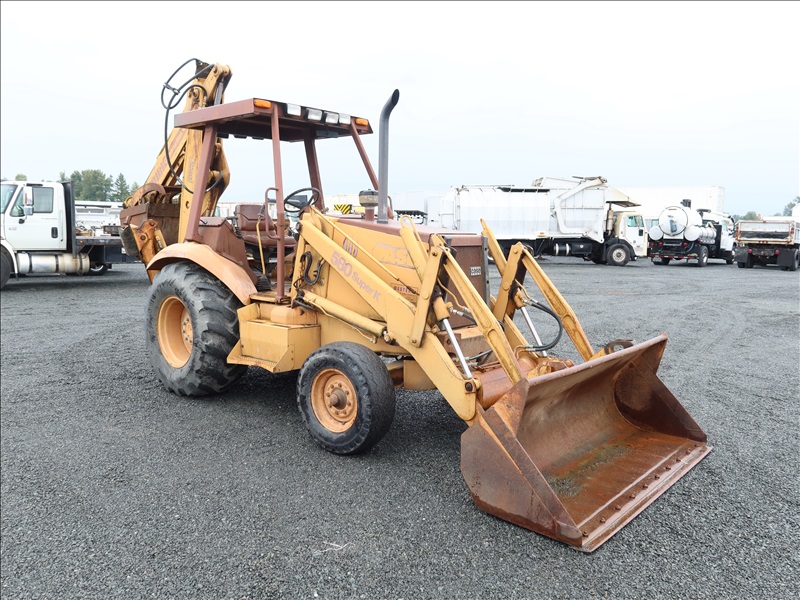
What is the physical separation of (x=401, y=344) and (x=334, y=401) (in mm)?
602

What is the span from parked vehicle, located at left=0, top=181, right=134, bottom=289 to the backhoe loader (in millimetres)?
9073

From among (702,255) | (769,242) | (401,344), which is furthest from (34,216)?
(769,242)

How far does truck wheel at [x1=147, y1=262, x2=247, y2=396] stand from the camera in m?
5.04

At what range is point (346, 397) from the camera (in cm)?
405

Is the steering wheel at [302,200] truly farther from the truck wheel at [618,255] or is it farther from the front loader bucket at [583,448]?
the truck wheel at [618,255]

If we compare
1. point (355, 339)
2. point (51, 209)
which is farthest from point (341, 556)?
point (51, 209)

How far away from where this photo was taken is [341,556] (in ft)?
9.87

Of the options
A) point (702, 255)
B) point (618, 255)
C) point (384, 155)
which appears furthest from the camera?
point (702, 255)

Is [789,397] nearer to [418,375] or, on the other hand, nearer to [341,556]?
[418,375]

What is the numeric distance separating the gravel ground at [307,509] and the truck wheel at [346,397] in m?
0.17

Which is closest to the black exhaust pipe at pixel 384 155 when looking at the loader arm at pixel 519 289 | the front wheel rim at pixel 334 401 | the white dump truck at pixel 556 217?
the loader arm at pixel 519 289

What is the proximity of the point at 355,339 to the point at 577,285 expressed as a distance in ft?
41.0

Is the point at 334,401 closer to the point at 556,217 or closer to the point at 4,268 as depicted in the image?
the point at 4,268

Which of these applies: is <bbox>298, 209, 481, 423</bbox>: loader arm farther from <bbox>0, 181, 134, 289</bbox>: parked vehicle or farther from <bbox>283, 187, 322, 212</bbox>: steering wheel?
<bbox>0, 181, 134, 289</bbox>: parked vehicle
